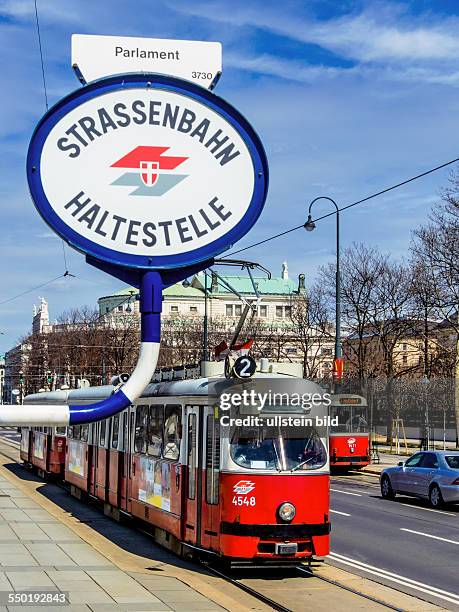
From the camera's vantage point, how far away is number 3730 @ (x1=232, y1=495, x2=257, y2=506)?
13.5m

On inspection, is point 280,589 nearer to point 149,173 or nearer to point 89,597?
point 89,597

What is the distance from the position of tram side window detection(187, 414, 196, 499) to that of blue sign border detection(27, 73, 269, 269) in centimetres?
1148

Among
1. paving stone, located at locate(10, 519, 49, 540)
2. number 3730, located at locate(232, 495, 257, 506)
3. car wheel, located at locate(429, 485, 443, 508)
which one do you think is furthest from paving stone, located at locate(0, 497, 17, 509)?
car wheel, located at locate(429, 485, 443, 508)

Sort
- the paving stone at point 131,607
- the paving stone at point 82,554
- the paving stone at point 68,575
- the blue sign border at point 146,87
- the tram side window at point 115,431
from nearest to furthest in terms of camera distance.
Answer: the blue sign border at point 146,87
the paving stone at point 131,607
the paving stone at point 68,575
the paving stone at point 82,554
the tram side window at point 115,431

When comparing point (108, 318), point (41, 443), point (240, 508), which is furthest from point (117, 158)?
point (108, 318)

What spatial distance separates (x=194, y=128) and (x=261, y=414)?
1081 centimetres

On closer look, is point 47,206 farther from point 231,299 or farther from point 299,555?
point 231,299

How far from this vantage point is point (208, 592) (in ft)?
40.1

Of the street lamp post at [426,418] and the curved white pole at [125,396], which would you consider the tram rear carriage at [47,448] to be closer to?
the street lamp post at [426,418]

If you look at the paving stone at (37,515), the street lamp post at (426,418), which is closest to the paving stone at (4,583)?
the paving stone at (37,515)

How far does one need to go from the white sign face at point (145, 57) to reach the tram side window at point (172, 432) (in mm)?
12262

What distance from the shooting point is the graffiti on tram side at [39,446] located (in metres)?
32.2

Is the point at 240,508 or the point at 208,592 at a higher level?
the point at 240,508

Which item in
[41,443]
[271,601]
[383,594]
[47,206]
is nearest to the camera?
[47,206]
